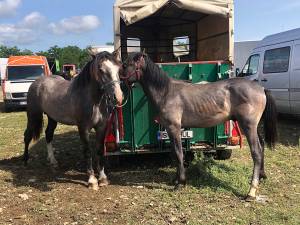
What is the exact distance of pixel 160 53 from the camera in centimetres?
1011

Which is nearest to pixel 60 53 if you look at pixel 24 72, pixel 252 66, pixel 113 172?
pixel 24 72

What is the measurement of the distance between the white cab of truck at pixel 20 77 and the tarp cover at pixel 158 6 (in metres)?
12.0

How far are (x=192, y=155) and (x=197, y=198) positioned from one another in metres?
2.06

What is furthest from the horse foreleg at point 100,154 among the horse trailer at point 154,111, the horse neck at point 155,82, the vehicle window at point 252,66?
the vehicle window at point 252,66

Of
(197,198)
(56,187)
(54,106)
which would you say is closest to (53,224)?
(56,187)

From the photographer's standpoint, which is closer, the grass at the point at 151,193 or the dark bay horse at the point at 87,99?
the grass at the point at 151,193

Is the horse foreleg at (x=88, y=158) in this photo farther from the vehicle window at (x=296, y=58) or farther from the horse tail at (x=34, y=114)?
the vehicle window at (x=296, y=58)

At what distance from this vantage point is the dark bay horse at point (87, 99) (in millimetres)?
5184

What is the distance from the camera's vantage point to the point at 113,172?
21.6 ft

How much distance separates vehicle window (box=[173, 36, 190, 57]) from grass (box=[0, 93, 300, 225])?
322cm

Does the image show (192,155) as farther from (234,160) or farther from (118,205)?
(118,205)

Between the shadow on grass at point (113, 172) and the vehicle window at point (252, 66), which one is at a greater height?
the vehicle window at point (252, 66)

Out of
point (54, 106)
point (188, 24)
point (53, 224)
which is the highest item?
point (188, 24)

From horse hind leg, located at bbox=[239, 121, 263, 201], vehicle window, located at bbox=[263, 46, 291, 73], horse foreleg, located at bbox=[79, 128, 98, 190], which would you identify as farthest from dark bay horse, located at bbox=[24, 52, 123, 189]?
vehicle window, located at bbox=[263, 46, 291, 73]
